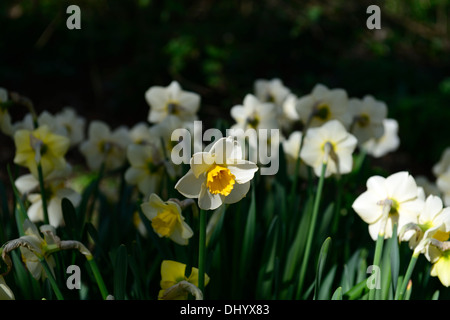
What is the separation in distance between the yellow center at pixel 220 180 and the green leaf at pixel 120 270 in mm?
275

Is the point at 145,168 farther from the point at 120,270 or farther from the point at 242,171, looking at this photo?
the point at 242,171

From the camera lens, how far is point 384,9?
637 centimetres

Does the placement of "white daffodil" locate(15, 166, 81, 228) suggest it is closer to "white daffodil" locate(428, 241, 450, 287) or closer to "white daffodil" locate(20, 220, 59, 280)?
"white daffodil" locate(20, 220, 59, 280)

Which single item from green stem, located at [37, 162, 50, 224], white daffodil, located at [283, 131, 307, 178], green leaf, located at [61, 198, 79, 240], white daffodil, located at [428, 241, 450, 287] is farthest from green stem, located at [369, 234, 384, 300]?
green stem, located at [37, 162, 50, 224]

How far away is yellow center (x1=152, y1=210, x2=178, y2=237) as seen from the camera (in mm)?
1219

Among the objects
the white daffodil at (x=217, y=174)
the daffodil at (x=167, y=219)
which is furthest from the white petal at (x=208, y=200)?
the daffodil at (x=167, y=219)

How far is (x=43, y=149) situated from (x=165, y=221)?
530 millimetres

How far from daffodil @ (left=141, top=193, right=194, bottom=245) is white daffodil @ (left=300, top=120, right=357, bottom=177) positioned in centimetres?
49

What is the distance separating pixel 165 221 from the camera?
122cm

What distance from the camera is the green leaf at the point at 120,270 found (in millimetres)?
1179

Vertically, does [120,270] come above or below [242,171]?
below

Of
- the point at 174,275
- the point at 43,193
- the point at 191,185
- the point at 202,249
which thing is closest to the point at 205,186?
the point at 191,185

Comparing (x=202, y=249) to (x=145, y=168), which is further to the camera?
(x=145, y=168)

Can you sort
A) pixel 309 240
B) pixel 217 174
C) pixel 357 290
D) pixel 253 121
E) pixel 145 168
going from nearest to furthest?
1. pixel 217 174
2. pixel 357 290
3. pixel 309 240
4. pixel 145 168
5. pixel 253 121
